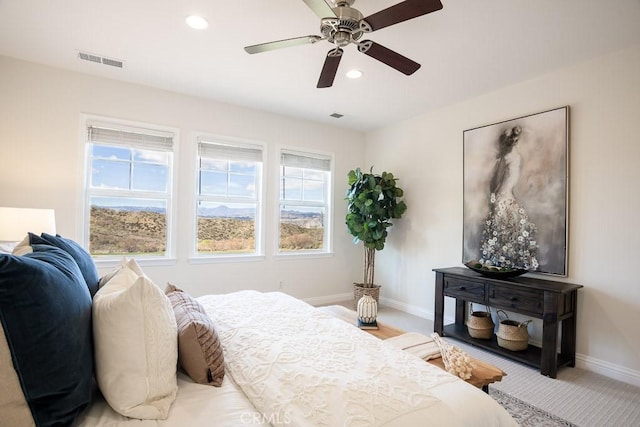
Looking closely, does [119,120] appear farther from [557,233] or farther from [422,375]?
[557,233]

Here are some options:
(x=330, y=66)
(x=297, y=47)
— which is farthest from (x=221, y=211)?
(x=330, y=66)

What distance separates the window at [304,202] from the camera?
462cm

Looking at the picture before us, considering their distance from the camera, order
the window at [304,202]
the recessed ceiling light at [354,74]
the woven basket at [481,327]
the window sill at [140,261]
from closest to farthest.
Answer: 1. the recessed ceiling light at [354,74]
2. the woven basket at [481,327]
3. the window sill at [140,261]
4. the window at [304,202]

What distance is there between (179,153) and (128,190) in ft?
2.29

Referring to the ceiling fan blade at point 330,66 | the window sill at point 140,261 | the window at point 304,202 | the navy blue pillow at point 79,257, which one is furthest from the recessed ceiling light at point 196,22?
the window sill at point 140,261

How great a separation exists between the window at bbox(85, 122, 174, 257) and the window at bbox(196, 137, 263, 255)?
39cm

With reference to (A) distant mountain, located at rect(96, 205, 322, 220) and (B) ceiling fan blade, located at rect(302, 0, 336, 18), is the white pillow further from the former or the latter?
(A) distant mountain, located at rect(96, 205, 322, 220)

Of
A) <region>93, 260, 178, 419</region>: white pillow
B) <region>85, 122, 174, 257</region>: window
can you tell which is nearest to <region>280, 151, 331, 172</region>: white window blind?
<region>85, 122, 174, 257</region>: window

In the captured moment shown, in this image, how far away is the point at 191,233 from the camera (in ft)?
12.7

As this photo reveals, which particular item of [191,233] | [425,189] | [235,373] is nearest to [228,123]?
[191,233]

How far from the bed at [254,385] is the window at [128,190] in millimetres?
2421

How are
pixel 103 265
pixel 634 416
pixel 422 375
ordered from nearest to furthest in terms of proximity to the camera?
pixel 422 375 → pixel 634 416 → pixel 103 265

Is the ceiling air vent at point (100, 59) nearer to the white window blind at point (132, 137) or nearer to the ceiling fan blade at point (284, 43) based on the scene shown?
the white window blind at point (132, 137)

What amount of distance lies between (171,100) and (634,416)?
500 centimetres
